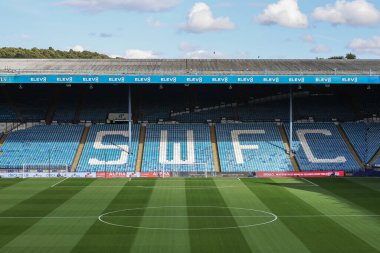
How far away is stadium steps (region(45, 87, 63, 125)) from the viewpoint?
67.6m

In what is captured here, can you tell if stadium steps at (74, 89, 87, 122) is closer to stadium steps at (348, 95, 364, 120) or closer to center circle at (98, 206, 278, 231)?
stadium steps at (348, 95, 364, 120)

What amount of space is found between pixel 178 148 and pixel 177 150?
1.40 feet

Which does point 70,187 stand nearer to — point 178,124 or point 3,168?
point 3,168

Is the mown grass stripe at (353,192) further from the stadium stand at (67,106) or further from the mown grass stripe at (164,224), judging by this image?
the stadium stand at (67,106)

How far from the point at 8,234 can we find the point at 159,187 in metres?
19.4

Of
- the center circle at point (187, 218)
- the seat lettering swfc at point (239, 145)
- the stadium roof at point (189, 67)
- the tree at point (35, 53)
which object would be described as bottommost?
the center circle at point (187, 218)

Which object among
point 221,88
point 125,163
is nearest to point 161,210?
point 125,163

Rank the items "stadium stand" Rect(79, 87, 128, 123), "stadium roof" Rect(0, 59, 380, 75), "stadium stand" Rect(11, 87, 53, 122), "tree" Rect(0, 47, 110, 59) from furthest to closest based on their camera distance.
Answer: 1. "tree" Rect(0, 47, 110, 59)
2. "stadium stand" Rect(11, 87, 53, 122)
3. "stadium stand" Rect(79, 87, 128, 123)
4. "stadium roof" Rect(0, 59, 380, 75)

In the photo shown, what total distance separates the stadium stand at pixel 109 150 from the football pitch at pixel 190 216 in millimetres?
6228

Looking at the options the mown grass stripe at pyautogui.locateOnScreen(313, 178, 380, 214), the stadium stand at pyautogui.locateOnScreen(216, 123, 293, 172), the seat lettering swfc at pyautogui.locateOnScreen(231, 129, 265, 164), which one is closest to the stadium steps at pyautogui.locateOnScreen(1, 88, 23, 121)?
the stadium stand at pyautogui.locateOnScreen(216, 123, 293, 172)

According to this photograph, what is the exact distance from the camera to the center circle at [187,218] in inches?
1265

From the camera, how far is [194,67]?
68938 mm

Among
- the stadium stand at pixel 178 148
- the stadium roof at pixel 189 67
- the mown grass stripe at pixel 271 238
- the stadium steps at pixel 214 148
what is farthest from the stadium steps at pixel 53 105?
the mown grass stripe at pixel 271 238

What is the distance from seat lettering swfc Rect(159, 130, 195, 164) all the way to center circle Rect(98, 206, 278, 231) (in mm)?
21283
